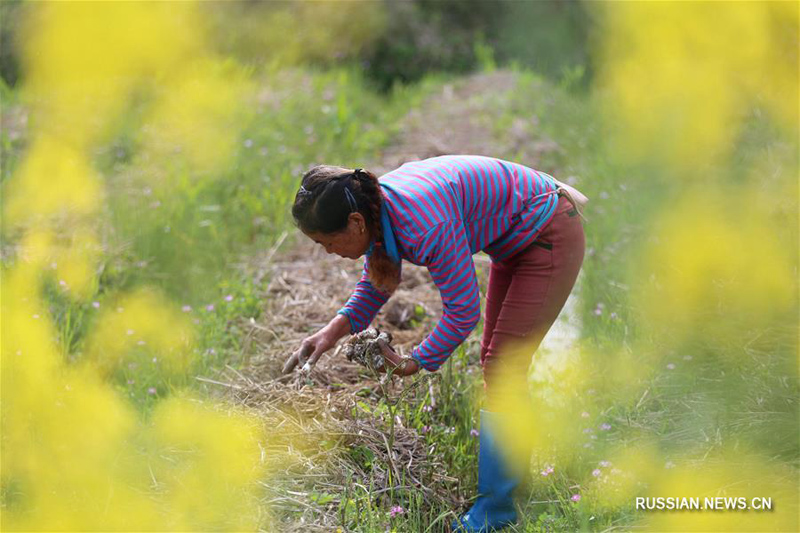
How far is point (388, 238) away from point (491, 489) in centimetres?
95

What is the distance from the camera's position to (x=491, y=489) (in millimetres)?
2785

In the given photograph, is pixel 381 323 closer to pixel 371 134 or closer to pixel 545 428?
pixel 545 428

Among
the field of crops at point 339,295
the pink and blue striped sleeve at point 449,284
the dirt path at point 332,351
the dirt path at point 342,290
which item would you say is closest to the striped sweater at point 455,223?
the pink and blue striped sleeve at point 449,284

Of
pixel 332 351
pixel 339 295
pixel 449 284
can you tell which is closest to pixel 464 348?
pixel 332 351

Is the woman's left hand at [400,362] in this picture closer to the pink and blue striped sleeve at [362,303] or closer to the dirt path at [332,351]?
the pink and blue striped sleeve at [362,303]

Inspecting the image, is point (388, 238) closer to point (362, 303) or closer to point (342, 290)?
point (362, 303)

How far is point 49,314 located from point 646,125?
4.41 m

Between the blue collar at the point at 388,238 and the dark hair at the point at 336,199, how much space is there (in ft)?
0.05

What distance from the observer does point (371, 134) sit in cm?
644

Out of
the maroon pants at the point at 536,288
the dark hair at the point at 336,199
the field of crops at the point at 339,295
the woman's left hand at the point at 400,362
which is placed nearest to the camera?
the dark hair at the point at 336,199

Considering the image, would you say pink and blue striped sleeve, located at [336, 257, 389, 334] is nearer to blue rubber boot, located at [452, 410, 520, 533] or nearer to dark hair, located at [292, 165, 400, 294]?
dark hair, located at [292, 165, 400, 294]

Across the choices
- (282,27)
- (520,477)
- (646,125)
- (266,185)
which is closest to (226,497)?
(520,477)

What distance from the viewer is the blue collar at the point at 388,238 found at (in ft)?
7.85

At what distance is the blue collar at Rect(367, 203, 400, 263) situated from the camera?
2393 mm
